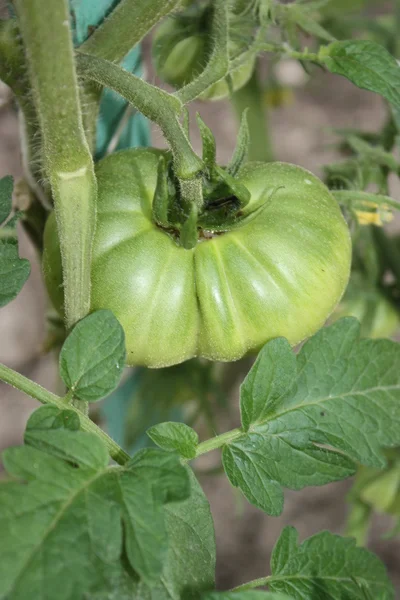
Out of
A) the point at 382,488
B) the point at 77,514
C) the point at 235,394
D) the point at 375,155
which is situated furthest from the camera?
the point at 235,394

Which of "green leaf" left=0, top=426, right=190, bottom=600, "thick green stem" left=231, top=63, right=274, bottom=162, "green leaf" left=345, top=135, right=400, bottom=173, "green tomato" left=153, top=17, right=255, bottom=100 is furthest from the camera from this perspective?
"thick green stem" left=231, top=63, right=274, bottom=162

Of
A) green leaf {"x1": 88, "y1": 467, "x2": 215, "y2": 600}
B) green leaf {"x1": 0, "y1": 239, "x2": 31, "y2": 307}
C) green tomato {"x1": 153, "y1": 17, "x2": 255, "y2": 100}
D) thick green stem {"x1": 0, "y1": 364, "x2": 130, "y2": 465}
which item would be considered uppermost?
green tomato {"x1": 153, "y1": 17, "x2": 255, "y2": 100}

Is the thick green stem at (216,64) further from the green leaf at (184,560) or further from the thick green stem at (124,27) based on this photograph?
the green leaf at (184,560)

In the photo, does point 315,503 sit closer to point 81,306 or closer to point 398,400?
point 398,400

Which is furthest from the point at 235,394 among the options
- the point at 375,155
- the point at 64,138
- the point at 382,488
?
the point at 64,138

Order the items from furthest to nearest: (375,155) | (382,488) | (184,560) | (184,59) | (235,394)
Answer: (235,394), (382,488), (375,155), (184,59), (184,560)

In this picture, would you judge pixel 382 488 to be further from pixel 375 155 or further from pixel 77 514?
pixel 77 514

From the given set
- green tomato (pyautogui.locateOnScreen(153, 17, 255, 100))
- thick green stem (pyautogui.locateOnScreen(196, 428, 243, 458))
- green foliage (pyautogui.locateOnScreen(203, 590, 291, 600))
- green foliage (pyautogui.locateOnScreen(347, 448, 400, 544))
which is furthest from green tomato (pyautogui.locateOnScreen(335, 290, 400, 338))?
green foliage (pyautogui.locateOnScreen(203, 590, 291, 600))

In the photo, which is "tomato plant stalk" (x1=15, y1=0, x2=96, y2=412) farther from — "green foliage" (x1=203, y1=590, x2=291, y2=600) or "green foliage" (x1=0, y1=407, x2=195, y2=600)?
"green foliage" (x1=203, y1=590, x2=291, y2=600)
